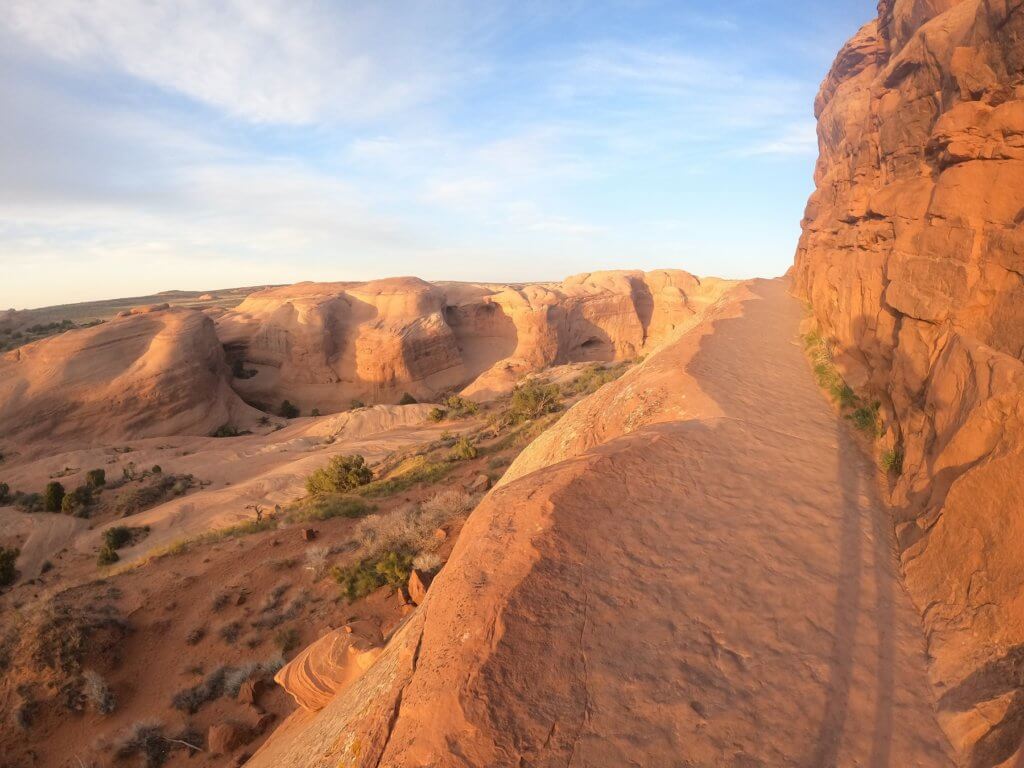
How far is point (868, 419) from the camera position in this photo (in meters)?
7.80

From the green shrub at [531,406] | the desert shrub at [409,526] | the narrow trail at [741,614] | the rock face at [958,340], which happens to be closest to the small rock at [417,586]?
the desert shrub at [409,526]

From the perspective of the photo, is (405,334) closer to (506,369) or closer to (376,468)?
(506,369)

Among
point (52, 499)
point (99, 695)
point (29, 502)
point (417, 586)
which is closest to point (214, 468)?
point (52, 499)

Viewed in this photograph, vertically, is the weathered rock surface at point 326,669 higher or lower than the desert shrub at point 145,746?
higher

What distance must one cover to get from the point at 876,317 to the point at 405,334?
24.6 metres

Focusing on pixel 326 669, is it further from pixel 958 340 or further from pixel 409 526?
pixel 958 340

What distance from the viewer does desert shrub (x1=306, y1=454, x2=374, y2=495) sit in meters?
13.6

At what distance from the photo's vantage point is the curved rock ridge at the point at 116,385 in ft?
71.4

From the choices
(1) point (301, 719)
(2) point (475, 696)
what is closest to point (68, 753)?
(1) point (301, 719)

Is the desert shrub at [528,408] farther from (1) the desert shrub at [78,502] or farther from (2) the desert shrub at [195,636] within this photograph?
(1) the desert shrub at [78,502]

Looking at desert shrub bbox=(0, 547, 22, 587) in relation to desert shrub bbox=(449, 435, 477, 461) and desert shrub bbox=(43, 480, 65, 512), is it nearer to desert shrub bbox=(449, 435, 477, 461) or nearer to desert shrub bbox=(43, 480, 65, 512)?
desert shrub bbox=(43, 480, 65, 512)

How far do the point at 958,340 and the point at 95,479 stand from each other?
21.5 metres

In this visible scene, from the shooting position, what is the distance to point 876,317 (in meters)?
8.59

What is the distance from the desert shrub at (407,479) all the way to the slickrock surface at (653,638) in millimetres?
7095
